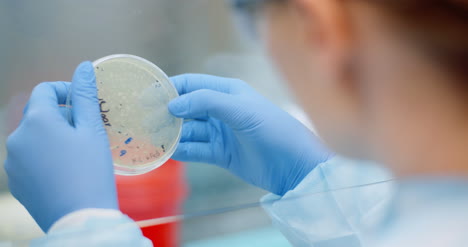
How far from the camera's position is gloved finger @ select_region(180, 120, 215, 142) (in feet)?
A: 4.56

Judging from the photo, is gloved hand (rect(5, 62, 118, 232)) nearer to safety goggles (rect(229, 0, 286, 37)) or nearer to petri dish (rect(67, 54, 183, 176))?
petri dish (rect(67, 54, 183, 176))

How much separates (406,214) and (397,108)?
0.17 metres

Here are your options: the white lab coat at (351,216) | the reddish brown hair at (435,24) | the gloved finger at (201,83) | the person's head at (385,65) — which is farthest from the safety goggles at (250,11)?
the gloved finger at (201,83)

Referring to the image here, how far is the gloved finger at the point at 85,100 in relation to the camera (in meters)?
1.01

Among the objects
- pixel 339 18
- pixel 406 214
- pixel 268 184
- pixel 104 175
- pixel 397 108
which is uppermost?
pixel 339 18

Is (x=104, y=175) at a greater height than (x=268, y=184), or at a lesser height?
greater

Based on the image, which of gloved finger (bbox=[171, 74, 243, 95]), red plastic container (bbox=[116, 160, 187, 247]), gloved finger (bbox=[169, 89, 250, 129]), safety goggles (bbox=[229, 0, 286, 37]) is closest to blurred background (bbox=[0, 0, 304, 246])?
red plastic container (bbox=[116, 160, 187, 247])

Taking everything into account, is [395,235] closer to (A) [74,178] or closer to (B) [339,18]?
(B) [339,18]

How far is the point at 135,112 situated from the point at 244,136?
1.05 feet

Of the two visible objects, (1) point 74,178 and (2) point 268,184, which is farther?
(2) point 268,184

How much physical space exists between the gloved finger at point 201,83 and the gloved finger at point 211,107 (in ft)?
0.52

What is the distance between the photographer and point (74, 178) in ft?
3.07

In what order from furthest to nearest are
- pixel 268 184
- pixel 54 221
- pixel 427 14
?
1. pixel 268 184
2. pixel 54 221
3. pixel 427 14

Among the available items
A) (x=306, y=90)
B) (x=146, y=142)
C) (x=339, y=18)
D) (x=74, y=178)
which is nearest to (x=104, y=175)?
(x=74, y=178)
